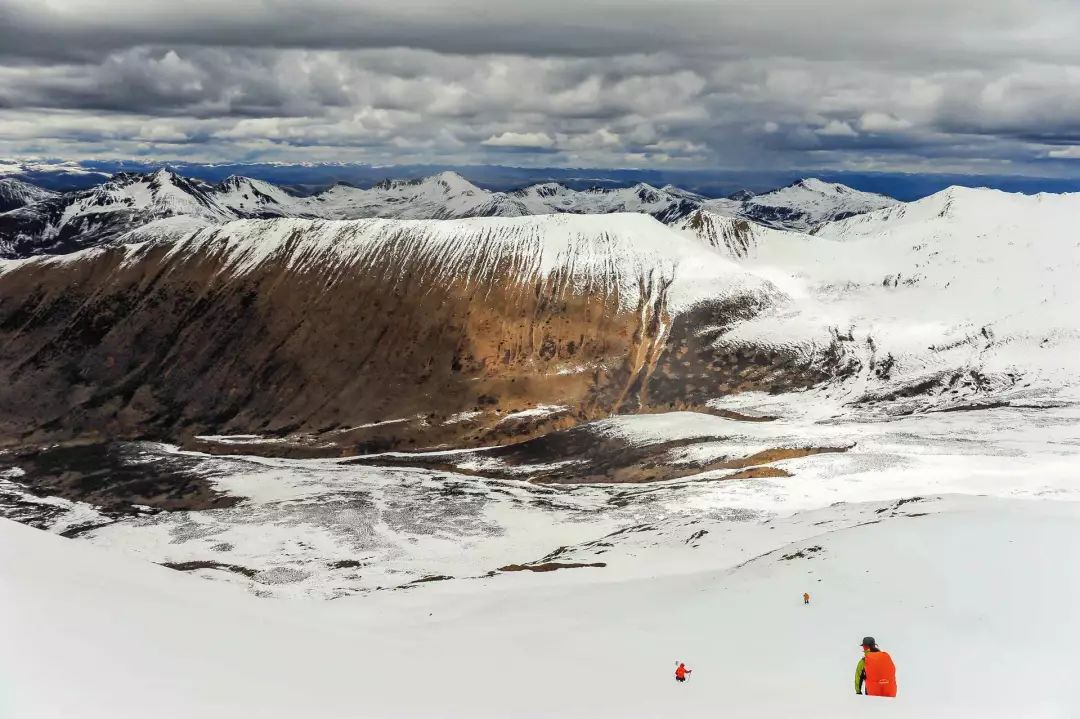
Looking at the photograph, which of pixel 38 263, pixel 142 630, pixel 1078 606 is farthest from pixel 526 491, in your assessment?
pixel 38 263

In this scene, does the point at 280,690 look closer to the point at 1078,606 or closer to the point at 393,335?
the point at 1078,606

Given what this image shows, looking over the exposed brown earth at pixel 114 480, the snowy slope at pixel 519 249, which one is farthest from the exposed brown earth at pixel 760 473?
the exposed brown earth at pixel 114 480

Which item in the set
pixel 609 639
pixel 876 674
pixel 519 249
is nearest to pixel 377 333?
pixel 519 249

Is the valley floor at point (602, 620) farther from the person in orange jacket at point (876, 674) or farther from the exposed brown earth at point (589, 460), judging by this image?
the exposed brown earth at point (589, 460)

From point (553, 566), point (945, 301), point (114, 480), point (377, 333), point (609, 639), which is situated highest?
point (945, 301)

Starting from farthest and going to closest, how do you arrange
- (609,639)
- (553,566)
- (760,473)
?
1. (760,473)
2. (553,566)
3. (609,639)

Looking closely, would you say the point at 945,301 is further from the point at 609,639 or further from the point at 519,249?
the point at 609,639

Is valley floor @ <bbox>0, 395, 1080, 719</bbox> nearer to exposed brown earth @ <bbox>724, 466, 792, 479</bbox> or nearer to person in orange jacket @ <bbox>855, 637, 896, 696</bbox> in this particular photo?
person in orange jacket @ <bbox>855, 637, 896, 696</bbox>
